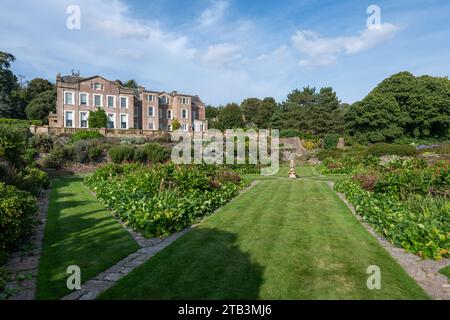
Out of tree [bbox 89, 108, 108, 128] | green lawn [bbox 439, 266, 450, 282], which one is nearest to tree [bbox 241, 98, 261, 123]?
tree [bbox 89, 108, 108, 128]

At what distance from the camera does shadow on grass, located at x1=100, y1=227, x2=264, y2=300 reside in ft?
14.2

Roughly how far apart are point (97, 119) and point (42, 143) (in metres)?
16.4

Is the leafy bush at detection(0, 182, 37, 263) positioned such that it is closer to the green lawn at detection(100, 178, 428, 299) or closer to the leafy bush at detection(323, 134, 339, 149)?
the green lawn at detection(100, 178, 428, 299)

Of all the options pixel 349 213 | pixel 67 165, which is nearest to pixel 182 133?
pixel 67 165

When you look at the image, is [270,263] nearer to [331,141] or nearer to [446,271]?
[446,271]

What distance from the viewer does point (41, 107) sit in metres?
48.6

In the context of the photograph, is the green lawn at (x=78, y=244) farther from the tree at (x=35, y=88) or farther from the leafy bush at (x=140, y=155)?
the tree at (x=35, y=88)

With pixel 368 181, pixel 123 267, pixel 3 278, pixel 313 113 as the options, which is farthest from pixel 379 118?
pixel 3 278

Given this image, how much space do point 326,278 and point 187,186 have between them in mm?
6709

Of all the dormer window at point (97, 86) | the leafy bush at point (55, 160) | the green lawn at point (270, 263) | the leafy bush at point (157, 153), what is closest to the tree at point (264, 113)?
the dormer window at point (97, 86)

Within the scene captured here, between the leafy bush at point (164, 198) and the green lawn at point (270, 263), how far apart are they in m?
0.65

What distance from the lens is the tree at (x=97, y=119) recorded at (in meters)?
42.3

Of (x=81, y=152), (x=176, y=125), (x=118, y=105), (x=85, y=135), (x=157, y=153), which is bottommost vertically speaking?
(x=157, y=153)
